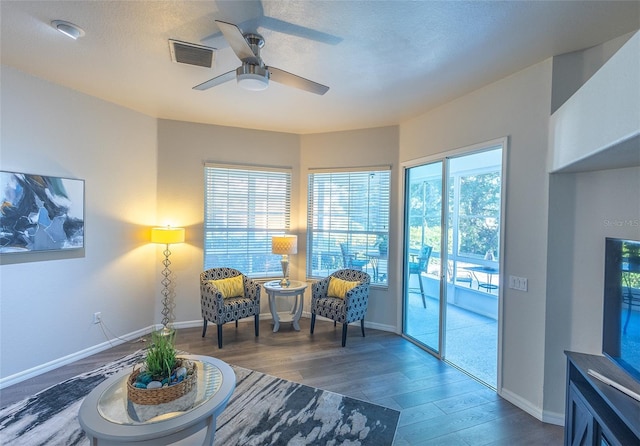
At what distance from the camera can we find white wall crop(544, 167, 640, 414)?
226cm

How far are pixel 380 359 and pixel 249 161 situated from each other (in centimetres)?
328


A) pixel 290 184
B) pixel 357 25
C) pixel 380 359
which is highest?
pixel 357 25

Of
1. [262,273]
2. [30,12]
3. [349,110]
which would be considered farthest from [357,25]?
[262,273]

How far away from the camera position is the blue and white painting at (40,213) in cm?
282

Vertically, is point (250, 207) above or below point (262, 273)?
above

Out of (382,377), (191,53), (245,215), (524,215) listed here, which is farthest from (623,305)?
(245,215)

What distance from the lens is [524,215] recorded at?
8.86 ft

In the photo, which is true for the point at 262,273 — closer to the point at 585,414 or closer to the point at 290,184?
the point at 290,184

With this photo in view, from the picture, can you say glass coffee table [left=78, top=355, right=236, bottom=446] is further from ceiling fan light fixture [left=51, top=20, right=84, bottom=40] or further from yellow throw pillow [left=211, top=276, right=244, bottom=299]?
ceiling fan light fixture [left=51, top=20, right=84, bottom=40]

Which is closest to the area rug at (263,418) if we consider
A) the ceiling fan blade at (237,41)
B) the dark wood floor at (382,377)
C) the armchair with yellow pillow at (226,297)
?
the dark wood floor at (382,377)

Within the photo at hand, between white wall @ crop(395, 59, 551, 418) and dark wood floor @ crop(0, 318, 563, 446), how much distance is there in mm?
317

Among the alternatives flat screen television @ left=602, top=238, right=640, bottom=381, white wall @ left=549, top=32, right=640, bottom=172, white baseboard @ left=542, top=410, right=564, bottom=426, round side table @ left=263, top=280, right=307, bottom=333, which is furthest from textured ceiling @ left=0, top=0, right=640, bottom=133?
white baseboard @ left=542, top=410, right=564, bottom=426

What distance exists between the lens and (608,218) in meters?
2.25

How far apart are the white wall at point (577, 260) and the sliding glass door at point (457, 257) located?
519mm
